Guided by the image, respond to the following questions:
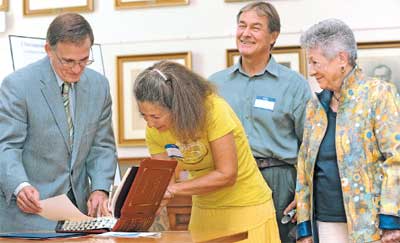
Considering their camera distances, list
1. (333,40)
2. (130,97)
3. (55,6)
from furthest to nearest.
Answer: (55,6) → (130,97) → (333,40)

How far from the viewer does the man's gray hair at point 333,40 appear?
2.95m

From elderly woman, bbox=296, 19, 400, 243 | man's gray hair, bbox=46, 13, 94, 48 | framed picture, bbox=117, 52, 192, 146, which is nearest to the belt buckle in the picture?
elderly woman, bbox=296, 19, 400, 243

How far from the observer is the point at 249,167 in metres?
3.17

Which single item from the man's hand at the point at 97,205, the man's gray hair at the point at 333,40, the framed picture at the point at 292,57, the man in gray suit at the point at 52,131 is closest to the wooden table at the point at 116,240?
the man in gray suit at the point at 52,131

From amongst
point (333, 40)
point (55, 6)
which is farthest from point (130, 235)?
point (55, 6)

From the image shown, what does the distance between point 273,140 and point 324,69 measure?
89 centimetres

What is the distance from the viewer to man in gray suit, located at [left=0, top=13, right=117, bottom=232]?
10.5ft

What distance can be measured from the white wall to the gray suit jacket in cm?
152

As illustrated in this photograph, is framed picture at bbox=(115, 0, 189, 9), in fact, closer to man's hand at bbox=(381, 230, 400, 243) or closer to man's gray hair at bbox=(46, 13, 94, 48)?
man's gray hair at bbox=(46, 13, 94, 48)

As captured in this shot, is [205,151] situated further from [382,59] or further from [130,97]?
[130,97]

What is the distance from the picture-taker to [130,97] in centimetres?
494

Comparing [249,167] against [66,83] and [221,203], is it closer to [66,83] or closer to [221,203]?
[221,203]

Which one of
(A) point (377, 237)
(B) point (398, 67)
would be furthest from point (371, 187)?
(B) point (398, 67)

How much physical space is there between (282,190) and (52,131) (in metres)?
1.25
